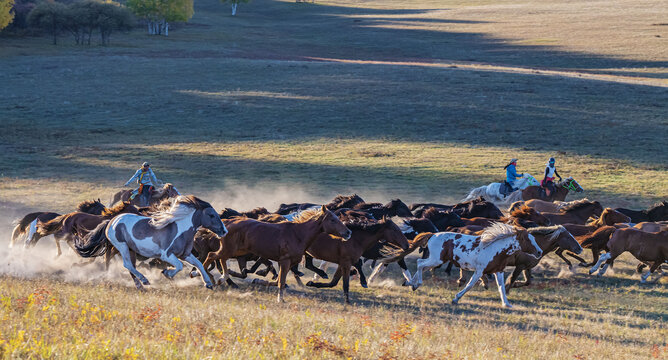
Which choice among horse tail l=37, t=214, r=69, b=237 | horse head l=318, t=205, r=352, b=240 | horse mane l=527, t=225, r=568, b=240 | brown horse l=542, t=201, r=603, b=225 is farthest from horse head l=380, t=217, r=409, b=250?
brown horse l=542, t=201, r=603, b=225

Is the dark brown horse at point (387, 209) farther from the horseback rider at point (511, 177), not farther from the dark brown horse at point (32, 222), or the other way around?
the dark brown horse at point (32, 222)

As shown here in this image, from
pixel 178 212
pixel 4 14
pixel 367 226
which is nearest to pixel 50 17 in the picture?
pixel 4 14

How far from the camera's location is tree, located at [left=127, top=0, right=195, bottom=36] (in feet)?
309

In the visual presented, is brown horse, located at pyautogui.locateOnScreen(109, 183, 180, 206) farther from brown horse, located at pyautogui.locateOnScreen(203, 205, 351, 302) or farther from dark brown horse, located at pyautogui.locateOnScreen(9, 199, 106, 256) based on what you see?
brown horse, located at pyautogui.locateOnScreen(203, 205, 351, 302)

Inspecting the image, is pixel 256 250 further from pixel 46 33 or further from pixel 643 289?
pixel 46 33

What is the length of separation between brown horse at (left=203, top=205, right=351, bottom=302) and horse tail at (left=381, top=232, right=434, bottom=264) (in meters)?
1.95

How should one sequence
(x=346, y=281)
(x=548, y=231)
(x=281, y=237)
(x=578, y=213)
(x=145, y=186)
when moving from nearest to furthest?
(x=281, y=237)
(x=346, y=281)
(x=548, y=231)
(x=578, y=213)
(x=145, y=186)

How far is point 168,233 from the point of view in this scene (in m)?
12.9

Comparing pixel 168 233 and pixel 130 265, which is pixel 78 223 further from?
pixel 168 233

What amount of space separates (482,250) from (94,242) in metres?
7.28

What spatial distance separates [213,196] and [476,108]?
71.7 ft

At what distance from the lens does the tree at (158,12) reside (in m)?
94.3

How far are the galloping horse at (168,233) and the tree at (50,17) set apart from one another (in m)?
72.2

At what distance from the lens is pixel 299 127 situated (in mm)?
40719
